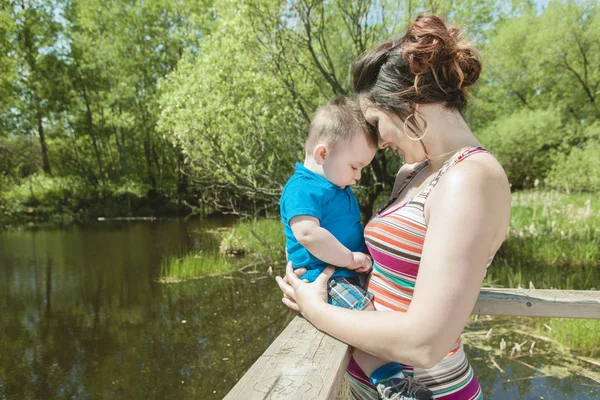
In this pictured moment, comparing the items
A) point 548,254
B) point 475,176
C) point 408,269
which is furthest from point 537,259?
point 475,176

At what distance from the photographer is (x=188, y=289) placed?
303 inches

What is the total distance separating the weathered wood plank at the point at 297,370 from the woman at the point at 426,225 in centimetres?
5

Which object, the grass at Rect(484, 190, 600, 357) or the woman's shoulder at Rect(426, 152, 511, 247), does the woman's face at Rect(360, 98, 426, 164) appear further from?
the grass at Rect(484, 190, 600, 357)

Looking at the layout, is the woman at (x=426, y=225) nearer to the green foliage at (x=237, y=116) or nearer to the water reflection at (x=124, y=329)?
the water reflection at (x=124, y=329)

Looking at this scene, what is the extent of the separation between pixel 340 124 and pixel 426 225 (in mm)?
609

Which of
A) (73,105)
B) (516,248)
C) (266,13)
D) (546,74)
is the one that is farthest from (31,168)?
(546,74)

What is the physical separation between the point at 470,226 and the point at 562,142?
19.8 meters

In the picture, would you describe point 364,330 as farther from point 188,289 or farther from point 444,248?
point 188,289

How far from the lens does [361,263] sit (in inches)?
62.6

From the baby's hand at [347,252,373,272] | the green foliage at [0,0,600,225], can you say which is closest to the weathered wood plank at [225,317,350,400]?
the baby's hand at [347,252,373,272]

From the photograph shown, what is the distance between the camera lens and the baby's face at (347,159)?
1.70 meters

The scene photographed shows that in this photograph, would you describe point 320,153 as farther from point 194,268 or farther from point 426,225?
point 194,268

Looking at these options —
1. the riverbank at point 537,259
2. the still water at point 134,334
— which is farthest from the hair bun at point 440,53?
the riverbank at point 537,259

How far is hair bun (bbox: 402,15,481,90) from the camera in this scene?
1241 millimetres
